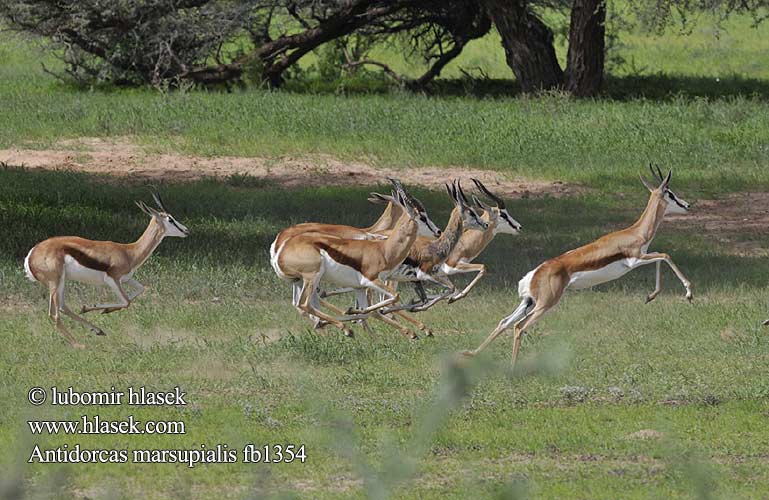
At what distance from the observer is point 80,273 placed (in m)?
9.07

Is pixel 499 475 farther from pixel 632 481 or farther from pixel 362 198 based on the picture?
pixel 362 198

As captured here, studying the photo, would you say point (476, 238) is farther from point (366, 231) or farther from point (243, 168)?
point (243, 168)

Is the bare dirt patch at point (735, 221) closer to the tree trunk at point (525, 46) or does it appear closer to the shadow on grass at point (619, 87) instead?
the shadow on grass at point (619, 87)

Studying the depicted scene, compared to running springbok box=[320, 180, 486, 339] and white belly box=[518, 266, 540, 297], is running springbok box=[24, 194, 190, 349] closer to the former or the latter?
running springbok box=[320, 180, 486, 339]

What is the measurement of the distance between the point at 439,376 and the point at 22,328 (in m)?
3.19

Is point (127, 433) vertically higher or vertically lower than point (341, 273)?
lower

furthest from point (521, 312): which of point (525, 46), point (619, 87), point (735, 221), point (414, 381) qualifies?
point (619, 87)

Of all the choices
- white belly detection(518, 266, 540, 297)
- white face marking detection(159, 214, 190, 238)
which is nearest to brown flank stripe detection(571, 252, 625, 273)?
white belly detection(518, 266, 540, 297)

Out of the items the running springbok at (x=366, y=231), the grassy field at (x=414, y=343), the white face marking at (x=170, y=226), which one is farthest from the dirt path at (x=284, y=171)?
the white face marking at (x=170, y=226)

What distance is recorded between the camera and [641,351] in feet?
31.1

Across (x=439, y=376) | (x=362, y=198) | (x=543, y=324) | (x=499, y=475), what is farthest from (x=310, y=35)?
(x=499, y=475)

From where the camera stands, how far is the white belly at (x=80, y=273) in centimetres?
900

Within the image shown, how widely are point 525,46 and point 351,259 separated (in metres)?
15.6

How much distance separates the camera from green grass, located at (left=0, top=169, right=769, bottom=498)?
667cm
